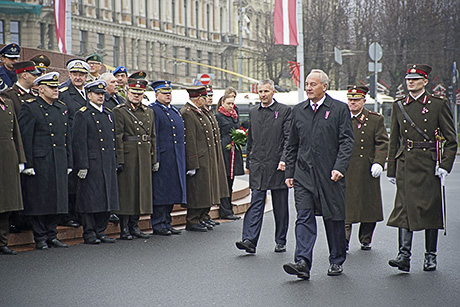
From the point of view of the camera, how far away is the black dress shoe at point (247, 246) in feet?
33.9

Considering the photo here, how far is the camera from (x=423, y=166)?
30.6 feet

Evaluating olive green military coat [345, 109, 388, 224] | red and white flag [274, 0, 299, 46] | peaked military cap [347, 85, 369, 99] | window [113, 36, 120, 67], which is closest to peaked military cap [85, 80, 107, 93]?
peaked military cap [347, 85, 369, 99]

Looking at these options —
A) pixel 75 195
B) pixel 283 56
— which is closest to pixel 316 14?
pixel 283 56

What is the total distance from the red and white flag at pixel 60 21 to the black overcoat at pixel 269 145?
581 inches

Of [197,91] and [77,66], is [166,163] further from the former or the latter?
[77,66]

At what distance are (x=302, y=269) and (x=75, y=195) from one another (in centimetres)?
395

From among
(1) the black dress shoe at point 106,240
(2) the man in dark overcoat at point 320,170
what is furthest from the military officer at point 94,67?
(2) the man in dark overcoat at point 320,170

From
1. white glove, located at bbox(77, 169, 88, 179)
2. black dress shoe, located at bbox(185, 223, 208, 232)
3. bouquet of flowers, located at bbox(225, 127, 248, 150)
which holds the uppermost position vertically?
bouquet of flowers, located at bbox(225, 127, 248, 150)

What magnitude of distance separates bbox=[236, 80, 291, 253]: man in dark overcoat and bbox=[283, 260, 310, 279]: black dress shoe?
5.58 ft

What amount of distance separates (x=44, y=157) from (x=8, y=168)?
561 mm

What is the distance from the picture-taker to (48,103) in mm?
10844

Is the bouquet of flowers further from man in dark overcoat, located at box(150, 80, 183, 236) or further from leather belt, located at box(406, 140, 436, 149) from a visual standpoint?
leather belt, located at box(406, 140, 436, 149)

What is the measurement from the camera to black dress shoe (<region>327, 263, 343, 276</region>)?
29.8ft

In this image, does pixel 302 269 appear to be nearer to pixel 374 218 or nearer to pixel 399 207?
pixel 399 207
